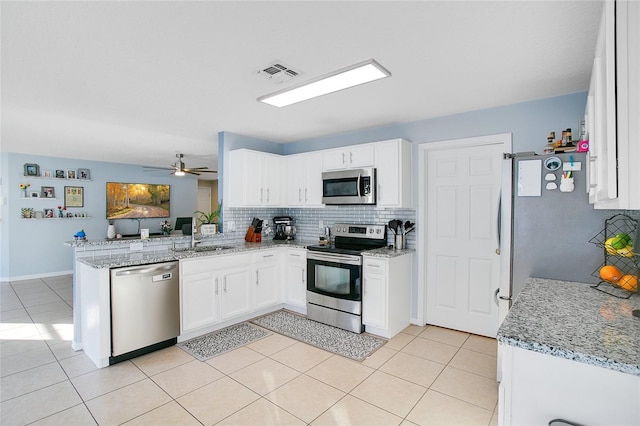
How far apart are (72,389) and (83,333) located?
744mm

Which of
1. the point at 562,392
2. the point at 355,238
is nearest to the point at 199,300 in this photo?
the point at 355,238

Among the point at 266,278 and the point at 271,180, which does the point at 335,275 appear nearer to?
the point at 266,278

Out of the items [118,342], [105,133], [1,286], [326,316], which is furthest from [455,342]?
[1,286]

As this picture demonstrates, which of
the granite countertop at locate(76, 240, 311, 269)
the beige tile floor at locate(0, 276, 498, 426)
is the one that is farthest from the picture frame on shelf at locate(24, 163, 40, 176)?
the granite countertop at locate(76, 240, 311, 269)

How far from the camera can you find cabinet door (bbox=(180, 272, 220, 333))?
128 inches

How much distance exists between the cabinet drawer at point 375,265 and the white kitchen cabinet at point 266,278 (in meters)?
1.32

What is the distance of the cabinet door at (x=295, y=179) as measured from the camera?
4.46 m

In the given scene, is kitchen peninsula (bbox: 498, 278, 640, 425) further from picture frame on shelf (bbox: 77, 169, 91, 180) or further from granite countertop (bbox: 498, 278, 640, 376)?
picture frame on shelf (bbox: 77, 169, 91, 180)

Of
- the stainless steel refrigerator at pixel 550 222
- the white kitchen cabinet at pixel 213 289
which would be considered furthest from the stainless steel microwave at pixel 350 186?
the stainless steel refrigerator at pixel 550 222

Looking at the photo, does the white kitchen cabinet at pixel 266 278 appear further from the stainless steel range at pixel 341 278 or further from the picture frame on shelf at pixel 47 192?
the picture frame on shelf at pixel 47 192

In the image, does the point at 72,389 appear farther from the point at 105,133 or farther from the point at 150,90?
the point at 105,133

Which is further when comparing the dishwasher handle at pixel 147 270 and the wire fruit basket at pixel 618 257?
the dishwasher handle at pixel 147 270

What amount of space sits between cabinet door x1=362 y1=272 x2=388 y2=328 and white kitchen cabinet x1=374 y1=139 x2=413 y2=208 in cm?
86

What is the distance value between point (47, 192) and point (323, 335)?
6592 mm
